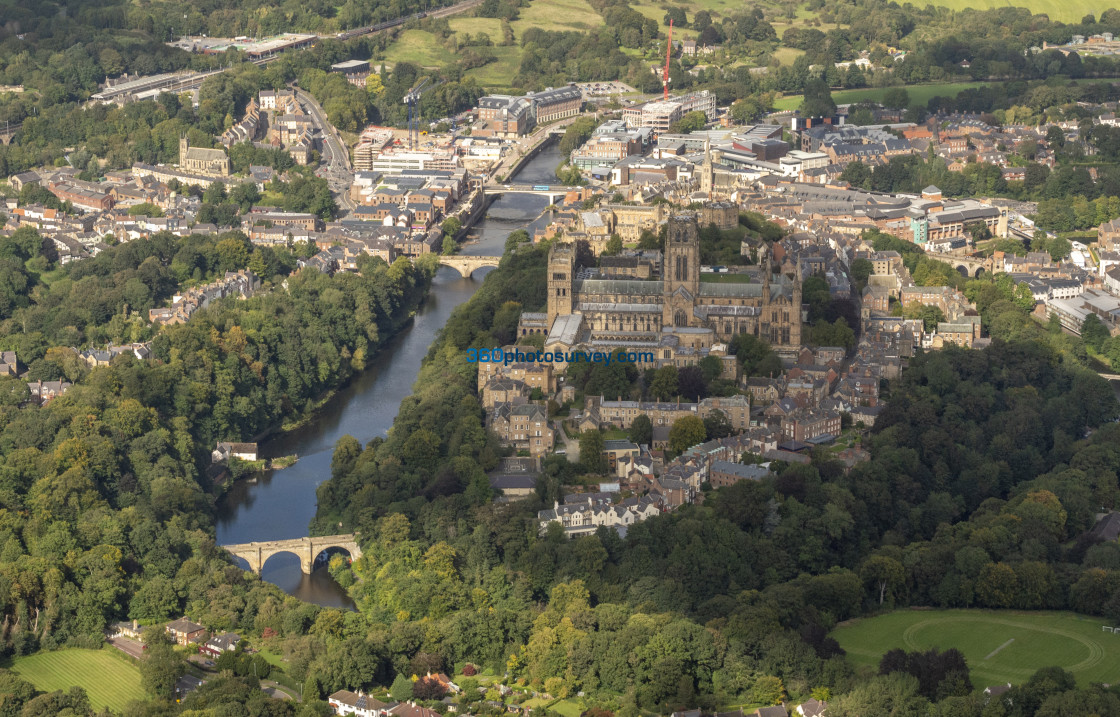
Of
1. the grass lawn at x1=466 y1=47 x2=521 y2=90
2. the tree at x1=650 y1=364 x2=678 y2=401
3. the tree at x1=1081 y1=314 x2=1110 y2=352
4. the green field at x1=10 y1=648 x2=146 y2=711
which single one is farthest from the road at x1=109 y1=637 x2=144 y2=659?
the grass lawn at x1=466 y1=47 x2=521 y2=90

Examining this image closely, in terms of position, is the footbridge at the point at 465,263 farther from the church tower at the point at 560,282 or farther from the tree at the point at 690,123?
the tree at the point at 690,123

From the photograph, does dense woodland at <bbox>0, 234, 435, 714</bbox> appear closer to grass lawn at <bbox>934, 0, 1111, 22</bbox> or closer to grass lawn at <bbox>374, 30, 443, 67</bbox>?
grass lawn at <bbox>374, 30, 443, 67</bbox>

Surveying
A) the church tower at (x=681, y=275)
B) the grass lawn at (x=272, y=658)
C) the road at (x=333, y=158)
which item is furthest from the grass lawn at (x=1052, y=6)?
the grass lawn at (x=272, y=658)

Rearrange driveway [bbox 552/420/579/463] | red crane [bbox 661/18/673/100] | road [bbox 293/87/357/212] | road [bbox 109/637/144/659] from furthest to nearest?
red crane [bbox 661/18/673/100], road [bbox 293/87/357/212], driveway [bbox 552/420/579/463], road [bbox 109/637/144/659]

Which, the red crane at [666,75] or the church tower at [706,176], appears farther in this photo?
the red crane at [666,75]

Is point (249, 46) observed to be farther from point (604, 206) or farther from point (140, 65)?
point (604, 206)

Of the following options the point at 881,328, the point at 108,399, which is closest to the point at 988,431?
the point at 881,328

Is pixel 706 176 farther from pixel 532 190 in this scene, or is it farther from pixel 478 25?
pixel 478 25
